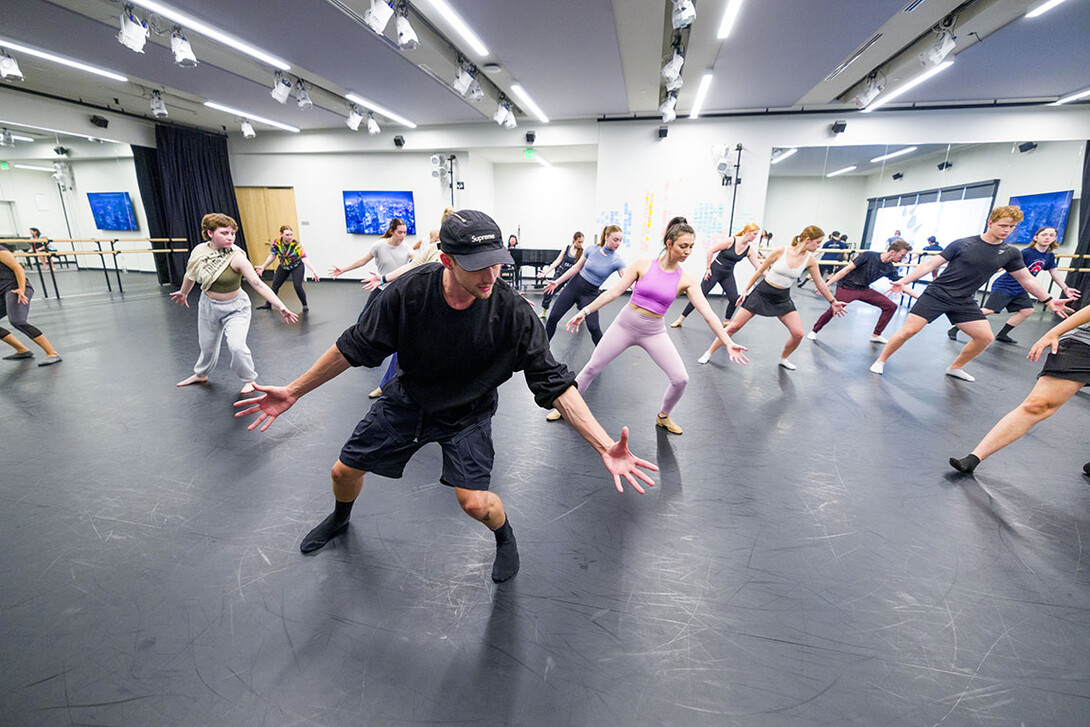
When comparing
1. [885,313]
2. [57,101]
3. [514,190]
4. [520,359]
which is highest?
[57,101]

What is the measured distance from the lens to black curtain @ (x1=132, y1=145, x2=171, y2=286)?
1084cm

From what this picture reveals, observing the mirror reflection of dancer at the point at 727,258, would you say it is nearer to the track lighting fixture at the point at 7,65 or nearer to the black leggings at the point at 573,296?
the black leggings at the point at 573,296

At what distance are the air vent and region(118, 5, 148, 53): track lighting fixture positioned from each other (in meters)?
9.55

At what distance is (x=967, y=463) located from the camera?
2.79m

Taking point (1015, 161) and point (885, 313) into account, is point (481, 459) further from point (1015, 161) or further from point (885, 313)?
point (1015, 161)

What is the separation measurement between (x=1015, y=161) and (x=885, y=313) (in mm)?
7212

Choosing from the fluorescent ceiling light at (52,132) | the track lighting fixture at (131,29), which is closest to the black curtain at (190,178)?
the fluorescent ceiling light at (52,132)

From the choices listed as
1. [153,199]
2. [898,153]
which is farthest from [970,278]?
[153,199]

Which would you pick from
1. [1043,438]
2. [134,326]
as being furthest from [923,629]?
[134,326]

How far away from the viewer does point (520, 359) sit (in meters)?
1.60

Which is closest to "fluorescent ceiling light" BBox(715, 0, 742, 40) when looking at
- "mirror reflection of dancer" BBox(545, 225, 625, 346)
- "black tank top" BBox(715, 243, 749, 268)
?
"black tank top" BBox(715, 243, 749, 268)

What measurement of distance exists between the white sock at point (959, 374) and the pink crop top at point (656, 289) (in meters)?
3.98

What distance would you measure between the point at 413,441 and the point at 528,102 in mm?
9217

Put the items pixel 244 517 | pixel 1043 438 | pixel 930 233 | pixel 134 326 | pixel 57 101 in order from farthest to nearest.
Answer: pixel 930 233
pixel 57 101
pixel 134 326
pixel 1043 438
pixel 244 517
